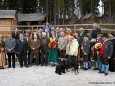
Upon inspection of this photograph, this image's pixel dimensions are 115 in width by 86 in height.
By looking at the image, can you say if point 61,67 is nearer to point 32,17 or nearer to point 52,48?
point 52,48

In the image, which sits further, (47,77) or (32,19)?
(32,19)

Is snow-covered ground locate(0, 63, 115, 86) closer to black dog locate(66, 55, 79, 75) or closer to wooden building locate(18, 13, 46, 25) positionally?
black dog locate(66, 55, 79, 75)

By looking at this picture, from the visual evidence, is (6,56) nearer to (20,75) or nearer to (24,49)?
(24,49)

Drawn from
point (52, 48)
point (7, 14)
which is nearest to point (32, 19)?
point (7, 14)

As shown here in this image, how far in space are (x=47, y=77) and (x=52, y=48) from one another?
7.54 feet

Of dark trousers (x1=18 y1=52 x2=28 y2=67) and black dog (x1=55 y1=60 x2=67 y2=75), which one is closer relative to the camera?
black dog (x1=55 y1=60 x2=67 y2=75)

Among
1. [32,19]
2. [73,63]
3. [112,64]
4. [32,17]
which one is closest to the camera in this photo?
[73,63]

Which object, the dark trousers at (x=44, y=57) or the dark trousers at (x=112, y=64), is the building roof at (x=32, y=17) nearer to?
the dark trousers at (x=44, y=57)

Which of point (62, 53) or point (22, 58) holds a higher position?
point (62, 53)

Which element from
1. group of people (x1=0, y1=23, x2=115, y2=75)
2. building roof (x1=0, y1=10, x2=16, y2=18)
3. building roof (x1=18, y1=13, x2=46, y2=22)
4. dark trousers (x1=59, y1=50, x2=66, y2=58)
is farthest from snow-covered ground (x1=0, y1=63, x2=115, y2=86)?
building roof (x1=18, y1=13, x2=46, y2=22)

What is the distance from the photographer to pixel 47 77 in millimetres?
10562

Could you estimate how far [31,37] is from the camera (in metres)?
12.9

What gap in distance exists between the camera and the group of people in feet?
38.7

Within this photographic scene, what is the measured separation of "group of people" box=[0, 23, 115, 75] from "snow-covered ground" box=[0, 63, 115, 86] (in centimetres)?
59
